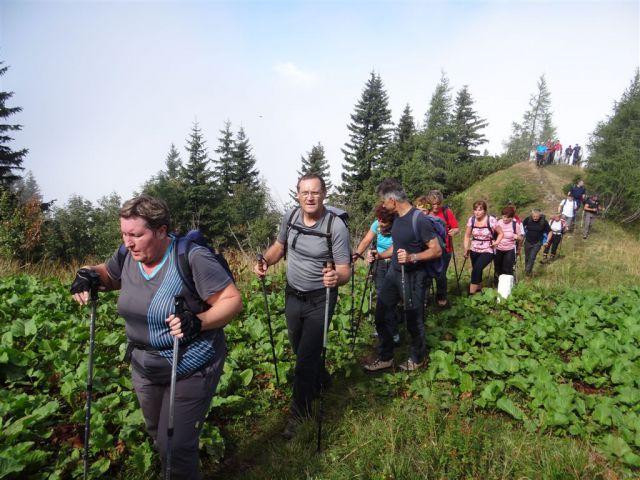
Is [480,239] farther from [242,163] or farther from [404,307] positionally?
[242,163]

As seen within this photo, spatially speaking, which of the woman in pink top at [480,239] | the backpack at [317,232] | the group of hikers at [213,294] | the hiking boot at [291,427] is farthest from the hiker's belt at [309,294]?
the woman in pink top at [480,239]

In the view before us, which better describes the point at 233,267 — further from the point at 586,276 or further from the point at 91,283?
the point at 586,276

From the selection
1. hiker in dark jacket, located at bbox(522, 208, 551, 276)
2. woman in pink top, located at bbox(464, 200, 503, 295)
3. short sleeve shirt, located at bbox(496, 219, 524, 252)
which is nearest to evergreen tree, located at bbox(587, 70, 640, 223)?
hiker in dark jacket, located at bbox(522, 208, 551, 276)

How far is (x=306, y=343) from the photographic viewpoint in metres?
3.94

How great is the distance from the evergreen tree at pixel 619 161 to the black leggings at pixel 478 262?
773 inches

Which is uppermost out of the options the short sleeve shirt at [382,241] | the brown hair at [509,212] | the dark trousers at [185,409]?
the brown hair at [509,212]

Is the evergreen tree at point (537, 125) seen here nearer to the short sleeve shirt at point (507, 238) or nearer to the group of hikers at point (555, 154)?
the group of hikers at point (555, 154)

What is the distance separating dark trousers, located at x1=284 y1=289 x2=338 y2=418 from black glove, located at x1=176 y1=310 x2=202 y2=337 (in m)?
1.75

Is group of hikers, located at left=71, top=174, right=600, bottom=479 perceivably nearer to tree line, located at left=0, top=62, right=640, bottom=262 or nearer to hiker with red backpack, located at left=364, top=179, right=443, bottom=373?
hiker with red backpack, located at left=364, top=179, right=443, bottom=373

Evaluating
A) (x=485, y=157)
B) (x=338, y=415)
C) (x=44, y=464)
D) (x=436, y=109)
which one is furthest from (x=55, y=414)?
(x=436, y=109)

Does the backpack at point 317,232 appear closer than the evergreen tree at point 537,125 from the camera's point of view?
Yes

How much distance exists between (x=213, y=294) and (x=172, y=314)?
0.29 meters

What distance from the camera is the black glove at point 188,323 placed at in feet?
7.67

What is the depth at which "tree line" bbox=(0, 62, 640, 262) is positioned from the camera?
973 inches
